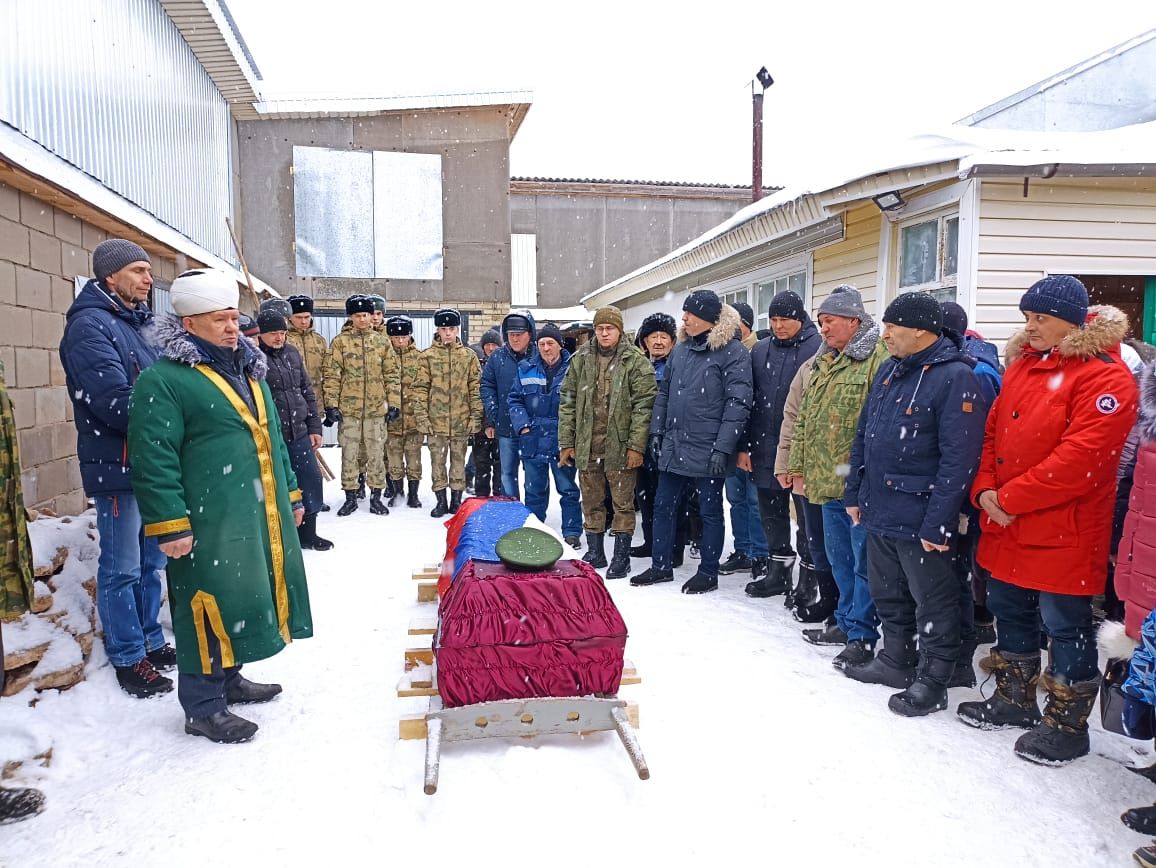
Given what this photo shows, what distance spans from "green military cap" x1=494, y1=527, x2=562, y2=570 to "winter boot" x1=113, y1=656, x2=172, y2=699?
179 cm

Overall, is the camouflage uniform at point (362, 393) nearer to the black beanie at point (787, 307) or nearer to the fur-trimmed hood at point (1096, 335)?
the black beanie at point (787, 307)

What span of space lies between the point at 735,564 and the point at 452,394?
3.76 metres

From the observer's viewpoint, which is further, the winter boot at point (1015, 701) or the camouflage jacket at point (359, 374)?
the camouflage jacket at point (359, 374)

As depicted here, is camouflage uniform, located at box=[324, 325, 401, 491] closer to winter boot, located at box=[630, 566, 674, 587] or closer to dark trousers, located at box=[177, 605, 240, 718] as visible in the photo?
winter boot, located at box=[630, 566, 674, 587]

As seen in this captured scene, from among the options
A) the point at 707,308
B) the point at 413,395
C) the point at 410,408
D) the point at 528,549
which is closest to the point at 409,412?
the point at 410,408

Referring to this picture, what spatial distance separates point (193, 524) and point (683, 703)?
2304mm

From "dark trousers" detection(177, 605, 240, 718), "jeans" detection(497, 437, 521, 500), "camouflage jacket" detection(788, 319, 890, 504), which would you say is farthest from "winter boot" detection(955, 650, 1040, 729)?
"jeans" detection(497, 437, 521, 500)

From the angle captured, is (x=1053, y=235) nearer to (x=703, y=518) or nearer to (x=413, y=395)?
(x=703, y=518)

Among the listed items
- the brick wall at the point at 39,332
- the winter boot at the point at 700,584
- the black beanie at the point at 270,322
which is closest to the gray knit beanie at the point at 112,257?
the brick wall at the point at 39,332

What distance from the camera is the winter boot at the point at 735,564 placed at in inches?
230

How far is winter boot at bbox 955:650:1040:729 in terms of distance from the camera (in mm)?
3299

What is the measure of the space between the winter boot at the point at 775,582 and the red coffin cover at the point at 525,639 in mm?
2333

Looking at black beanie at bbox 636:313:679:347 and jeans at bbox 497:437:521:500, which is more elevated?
black beanie at bbox 636:313:679:347

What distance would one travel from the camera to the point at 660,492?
5387 mm
